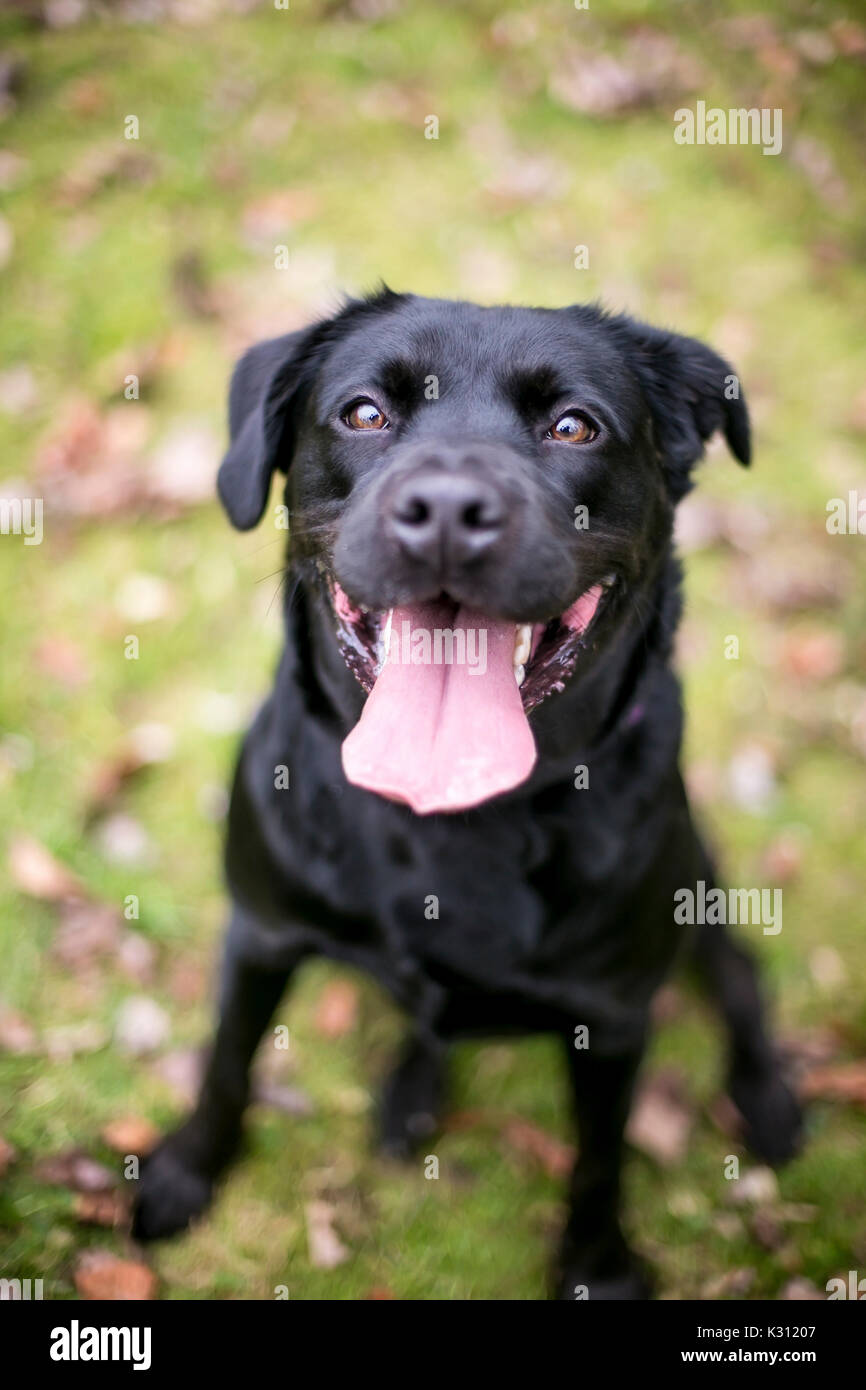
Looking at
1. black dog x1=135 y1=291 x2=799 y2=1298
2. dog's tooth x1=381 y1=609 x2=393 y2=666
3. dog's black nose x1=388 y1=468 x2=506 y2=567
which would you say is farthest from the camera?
dog's tooth x1=381 y1=609 x2=393 y2=666

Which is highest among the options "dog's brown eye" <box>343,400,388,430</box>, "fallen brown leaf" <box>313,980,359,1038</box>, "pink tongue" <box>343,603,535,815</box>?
"dog's brown eye" <box>343,400,388,430</box>

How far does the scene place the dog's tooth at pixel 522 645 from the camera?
180 centimetres

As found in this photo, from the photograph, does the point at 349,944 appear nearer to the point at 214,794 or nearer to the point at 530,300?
the point at 214,794

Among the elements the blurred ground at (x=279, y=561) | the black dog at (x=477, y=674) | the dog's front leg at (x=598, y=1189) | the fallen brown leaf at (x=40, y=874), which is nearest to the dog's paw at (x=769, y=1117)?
the blurred ground at (x=279, y=561)

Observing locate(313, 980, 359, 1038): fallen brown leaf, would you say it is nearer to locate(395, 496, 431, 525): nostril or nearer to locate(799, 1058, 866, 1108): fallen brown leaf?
locate(799, 1058, 866, 1108): fallen brown leaf

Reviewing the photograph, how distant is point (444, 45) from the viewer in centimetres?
520

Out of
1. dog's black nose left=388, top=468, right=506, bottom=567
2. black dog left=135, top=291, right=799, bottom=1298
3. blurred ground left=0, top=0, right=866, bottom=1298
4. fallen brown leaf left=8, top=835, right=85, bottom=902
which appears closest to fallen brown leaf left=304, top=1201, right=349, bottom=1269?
blurred ground left=0, top=0, right=866, bottom=1298

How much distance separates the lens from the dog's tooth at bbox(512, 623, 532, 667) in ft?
5.91

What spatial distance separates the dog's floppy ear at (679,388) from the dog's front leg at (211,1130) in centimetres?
140

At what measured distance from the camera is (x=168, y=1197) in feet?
8.16

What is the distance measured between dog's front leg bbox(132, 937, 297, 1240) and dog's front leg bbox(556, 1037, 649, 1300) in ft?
2.37

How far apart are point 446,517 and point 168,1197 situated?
1895 millimetres

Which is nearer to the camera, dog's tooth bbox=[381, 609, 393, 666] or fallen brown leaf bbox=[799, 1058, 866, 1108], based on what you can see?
dog's tooth bbox=[381, 609, 393, 666]

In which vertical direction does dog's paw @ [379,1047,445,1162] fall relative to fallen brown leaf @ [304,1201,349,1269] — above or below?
above
